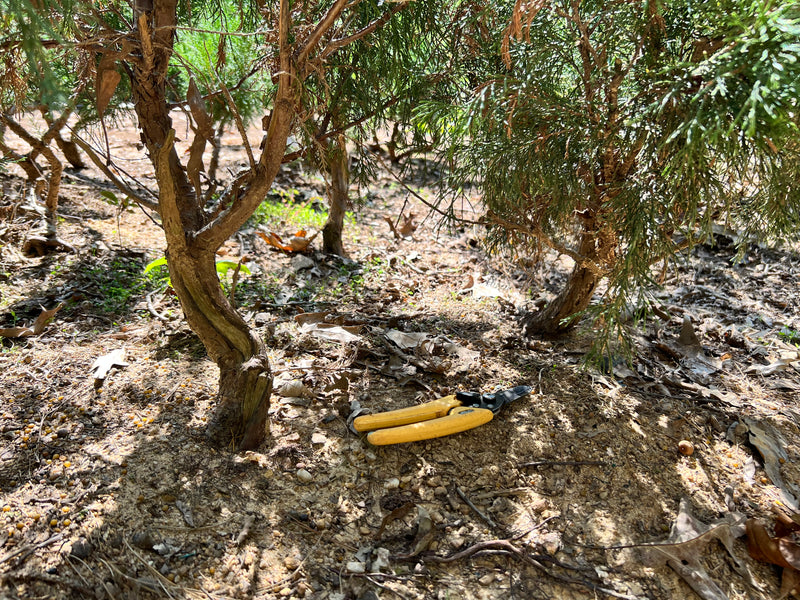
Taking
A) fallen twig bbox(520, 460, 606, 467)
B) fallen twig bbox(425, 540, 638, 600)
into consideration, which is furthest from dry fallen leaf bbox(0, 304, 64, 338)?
fallen twig bbox(520, 460, 606, 467)

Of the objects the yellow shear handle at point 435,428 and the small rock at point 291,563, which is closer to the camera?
the small rock at point 291,563

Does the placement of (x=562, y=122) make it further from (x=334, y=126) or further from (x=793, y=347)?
(x=793, y=347)

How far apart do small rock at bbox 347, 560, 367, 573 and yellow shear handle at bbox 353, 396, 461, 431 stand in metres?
0.59

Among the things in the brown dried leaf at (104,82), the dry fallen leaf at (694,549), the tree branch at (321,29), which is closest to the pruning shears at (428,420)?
the dry fallen leaf at (694,549)

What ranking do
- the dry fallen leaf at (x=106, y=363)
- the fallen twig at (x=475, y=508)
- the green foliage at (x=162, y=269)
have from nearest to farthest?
the fallen twig at (x=475, y=508) → the dry fallen leaf at (x=106, y=363) → the green foliage at (x=162, y=269)

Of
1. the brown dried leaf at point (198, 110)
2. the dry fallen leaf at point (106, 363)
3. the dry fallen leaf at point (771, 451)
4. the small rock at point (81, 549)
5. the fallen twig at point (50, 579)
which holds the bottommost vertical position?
the dry fallen leaf at point (771, 451)

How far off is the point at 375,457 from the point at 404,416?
208 millimetres

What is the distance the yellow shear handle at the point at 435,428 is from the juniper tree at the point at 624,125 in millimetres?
614

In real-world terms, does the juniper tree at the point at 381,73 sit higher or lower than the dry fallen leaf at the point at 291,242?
higher

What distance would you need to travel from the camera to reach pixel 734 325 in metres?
3.81

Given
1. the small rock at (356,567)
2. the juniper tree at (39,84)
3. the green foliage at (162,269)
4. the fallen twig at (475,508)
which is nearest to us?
the juniper tree at (39,84)

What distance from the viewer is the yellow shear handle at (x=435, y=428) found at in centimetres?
238

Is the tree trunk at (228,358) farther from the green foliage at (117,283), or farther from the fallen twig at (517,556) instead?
the green foliage at (117,283)

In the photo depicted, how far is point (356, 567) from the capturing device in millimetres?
1960
